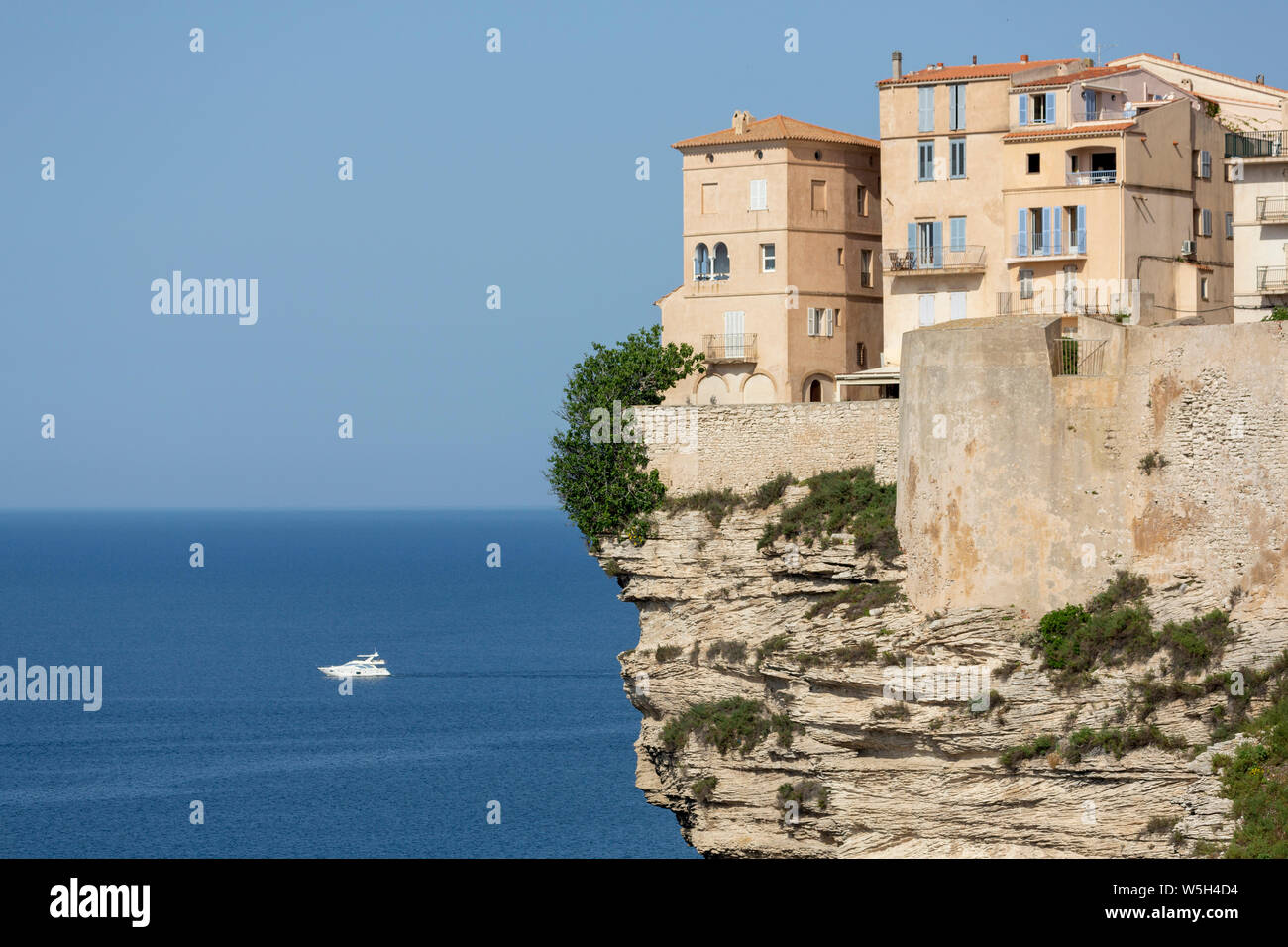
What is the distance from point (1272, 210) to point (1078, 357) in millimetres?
15268

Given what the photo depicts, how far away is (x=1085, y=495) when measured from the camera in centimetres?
3894

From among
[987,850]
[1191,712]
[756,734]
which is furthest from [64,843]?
[1191,712]

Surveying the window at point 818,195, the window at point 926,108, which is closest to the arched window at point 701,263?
the window at point 818,195

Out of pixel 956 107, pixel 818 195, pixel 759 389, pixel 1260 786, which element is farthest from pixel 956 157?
pixel 1260 786

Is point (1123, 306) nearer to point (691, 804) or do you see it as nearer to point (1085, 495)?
point (1085, 495)

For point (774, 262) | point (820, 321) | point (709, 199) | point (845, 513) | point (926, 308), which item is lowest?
point (845, 513)

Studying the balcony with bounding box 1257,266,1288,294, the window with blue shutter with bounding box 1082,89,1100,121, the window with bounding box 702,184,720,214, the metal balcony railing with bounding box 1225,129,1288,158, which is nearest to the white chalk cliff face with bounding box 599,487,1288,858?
the window with bounding box 702,184,720,214

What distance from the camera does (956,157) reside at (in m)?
49.8

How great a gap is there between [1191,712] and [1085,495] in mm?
4812

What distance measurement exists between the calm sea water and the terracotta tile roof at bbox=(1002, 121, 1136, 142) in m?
28.7

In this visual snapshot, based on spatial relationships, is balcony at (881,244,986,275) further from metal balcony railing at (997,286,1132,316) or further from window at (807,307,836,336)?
window at (807,307,836,336)

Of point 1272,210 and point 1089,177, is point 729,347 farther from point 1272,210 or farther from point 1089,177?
point 1272,210

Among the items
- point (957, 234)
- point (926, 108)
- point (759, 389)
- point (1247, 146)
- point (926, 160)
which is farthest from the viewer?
point (1247, 146)

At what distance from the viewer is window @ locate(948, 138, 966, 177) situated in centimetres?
4969
